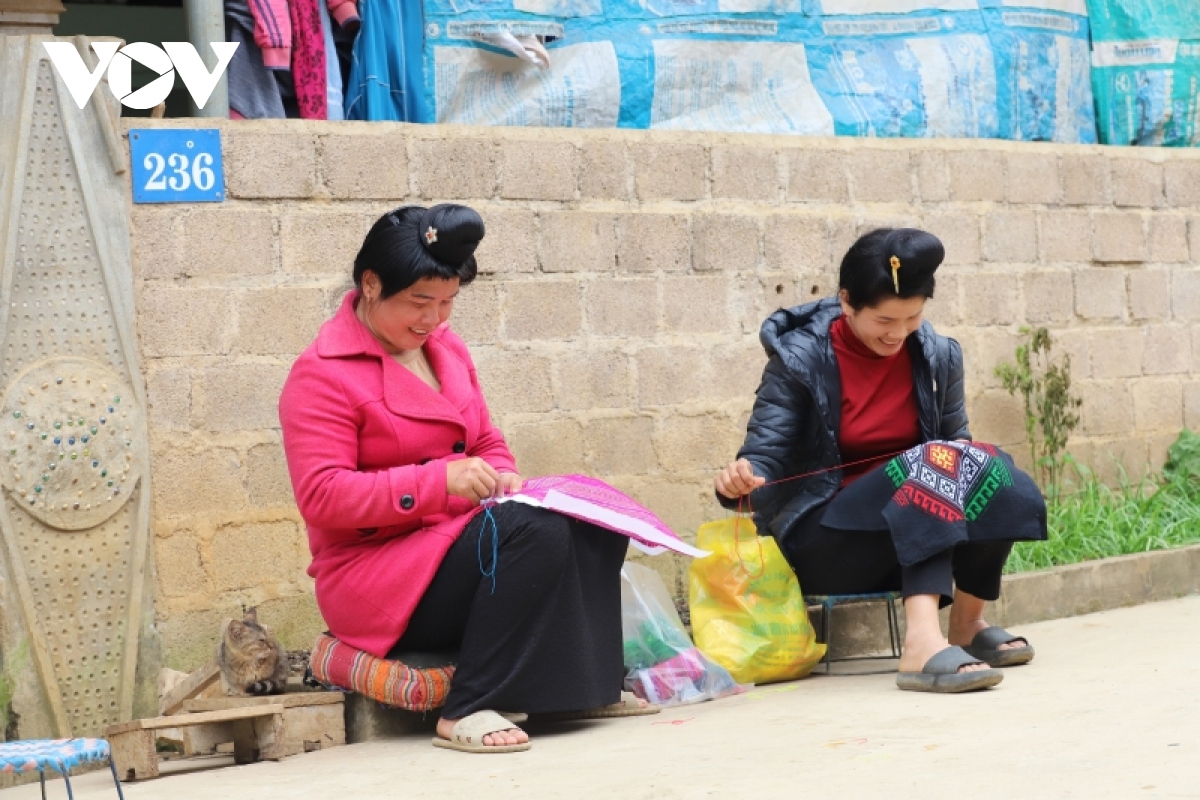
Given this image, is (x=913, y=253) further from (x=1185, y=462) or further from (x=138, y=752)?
(x=1185, y=462)

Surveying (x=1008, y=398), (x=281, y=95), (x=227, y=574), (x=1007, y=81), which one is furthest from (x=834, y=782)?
(x=1007, y=81)

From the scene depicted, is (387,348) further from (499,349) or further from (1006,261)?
(1006,261)

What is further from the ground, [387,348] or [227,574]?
[387,348]

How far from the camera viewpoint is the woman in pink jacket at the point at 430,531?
443cm

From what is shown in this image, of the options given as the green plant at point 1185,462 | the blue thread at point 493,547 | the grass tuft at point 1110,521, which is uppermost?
the blue thread at point 493,547

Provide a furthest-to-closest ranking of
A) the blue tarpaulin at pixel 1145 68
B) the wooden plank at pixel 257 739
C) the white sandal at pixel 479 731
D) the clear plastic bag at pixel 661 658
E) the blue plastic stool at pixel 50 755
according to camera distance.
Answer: the blue tarpaulin at pixel 1145 68 < the clear plastic bag at pixel 661 658 < the wooden plank at pixel 257 739 < the white sandal at pixel 479 731 < the blue plastic stool at pixel 50 755

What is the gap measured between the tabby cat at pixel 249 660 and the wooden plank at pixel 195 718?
225 mm

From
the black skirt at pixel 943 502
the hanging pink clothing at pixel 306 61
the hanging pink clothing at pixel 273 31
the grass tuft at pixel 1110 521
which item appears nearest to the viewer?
the black skirt at pixel 943 502

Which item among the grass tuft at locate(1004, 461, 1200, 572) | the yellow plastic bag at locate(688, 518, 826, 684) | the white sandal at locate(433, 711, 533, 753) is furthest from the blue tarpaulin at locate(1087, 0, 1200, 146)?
the white sandal at locate(433, 711, 533, 753)

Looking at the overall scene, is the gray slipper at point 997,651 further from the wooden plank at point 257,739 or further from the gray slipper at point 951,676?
the wooden plank at point 257,739

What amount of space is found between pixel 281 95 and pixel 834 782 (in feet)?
11.2

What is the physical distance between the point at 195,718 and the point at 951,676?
6.80 feet

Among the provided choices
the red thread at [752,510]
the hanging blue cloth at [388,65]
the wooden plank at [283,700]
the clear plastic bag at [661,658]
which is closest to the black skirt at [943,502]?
the red thread at [752,510]

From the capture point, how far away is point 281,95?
5.95 m
